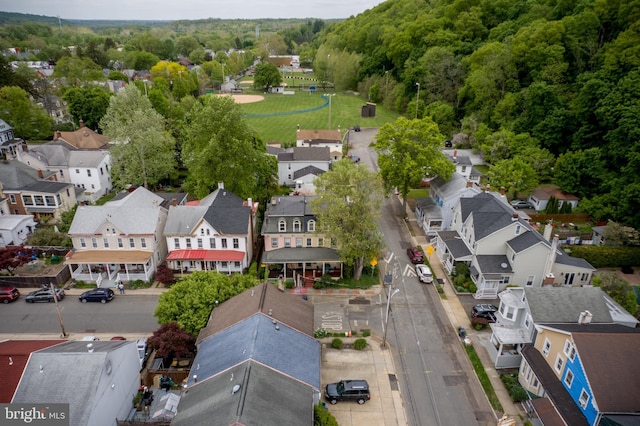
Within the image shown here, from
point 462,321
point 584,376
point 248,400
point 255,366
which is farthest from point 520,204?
point 248,400

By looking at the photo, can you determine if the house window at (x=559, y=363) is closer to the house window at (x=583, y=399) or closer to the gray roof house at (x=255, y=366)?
the house window at (x=583, y=399)

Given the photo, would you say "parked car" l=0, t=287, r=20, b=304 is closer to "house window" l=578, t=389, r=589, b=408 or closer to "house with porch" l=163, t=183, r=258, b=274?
"house with porch" l=163, t=183, r=258, b=274

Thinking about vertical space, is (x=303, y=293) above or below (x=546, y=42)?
below

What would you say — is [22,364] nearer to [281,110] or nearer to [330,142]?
[330,142]

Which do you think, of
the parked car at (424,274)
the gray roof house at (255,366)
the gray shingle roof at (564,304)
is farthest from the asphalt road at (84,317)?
the gray shingle roof at (564,304)

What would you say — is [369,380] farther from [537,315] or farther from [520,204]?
[520,204]

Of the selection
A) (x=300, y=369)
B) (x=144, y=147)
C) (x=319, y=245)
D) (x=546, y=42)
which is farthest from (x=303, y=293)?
(x=546, y=42)
